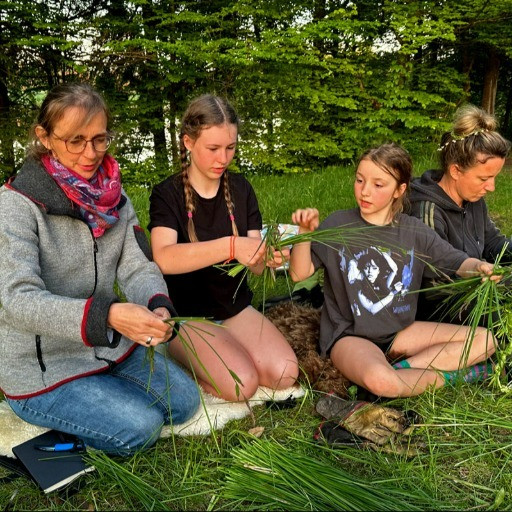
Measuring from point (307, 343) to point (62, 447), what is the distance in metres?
1.16

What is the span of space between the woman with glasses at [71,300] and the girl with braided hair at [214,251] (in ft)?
0.86

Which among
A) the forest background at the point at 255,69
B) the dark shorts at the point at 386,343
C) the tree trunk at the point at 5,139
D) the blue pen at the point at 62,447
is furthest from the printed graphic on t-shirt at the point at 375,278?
the tree trunk at the point at 5,139

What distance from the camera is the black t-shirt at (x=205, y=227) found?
2.47 meters

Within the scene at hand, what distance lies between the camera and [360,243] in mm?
2354

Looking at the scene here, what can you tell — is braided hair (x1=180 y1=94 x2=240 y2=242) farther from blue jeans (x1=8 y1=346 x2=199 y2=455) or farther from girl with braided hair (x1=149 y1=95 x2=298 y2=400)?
blue jeans (x1=8 y1=346 x2=199 y2=455)

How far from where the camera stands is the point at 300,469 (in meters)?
1.68

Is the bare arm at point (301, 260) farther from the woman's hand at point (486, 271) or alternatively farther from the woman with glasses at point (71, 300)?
the woman's hand at point (486, 271)

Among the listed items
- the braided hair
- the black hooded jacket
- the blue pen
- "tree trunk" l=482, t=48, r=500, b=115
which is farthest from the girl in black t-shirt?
"tree trunk" l=482, t=48, r=500, b=115

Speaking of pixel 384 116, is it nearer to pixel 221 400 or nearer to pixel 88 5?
pixel 88 5

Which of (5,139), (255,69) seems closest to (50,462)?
(5,139)

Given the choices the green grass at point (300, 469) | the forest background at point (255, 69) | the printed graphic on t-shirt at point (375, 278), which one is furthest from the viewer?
the forest background at point (255, 69)

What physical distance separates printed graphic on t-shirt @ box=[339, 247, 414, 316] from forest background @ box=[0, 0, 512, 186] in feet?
18.2

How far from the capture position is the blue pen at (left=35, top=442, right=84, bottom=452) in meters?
1.91

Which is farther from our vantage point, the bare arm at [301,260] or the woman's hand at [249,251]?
the bare arm at [301,260]
